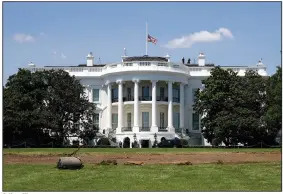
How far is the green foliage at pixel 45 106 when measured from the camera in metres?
49.8

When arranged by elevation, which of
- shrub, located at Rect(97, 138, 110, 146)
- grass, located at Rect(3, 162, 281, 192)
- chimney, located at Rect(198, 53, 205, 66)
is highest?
chimney, located at Rect(198, 53, 205, 66)

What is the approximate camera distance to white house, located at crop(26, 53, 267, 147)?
58156 mm

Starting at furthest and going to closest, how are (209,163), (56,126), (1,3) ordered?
(56,126) < (209,163) < (1,3)

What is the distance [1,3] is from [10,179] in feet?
21.0

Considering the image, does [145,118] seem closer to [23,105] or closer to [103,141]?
[103,141]

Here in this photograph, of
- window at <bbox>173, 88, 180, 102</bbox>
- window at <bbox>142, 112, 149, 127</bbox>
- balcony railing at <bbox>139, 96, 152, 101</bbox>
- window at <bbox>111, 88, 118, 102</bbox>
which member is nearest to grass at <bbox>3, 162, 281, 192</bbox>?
window at <bbox>142, 112, 149, 127</bbox>

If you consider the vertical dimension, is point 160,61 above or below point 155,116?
above

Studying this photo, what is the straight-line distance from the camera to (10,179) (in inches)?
787

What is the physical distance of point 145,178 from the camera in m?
20.2

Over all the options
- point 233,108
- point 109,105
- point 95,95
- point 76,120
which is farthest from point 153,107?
point 233,108

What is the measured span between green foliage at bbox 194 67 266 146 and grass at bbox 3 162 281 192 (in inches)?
1008

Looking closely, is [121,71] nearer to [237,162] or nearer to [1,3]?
[237,162]

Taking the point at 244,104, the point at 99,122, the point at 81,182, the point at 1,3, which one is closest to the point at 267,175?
the point at 81,182

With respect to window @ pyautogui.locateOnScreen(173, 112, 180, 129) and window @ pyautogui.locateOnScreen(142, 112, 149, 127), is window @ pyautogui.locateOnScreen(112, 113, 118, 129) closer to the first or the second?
window @ pyautogui.locateOnScreen(142, 112, 149, 127)
